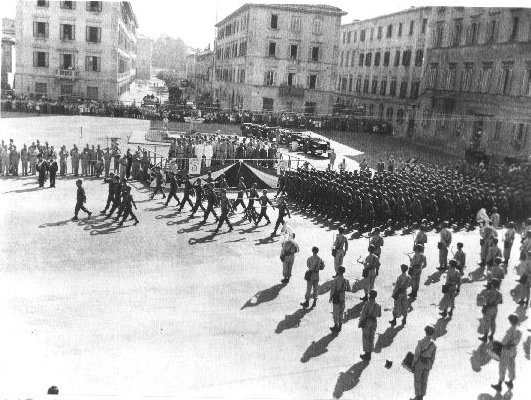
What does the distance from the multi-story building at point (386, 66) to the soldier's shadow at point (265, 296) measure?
35474 mm

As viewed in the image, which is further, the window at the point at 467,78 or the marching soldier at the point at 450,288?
the window at the point at 467,78

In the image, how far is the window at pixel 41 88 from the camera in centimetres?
4759

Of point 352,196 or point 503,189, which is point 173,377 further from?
point 503,189

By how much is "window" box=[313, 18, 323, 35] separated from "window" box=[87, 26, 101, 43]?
21796 mm

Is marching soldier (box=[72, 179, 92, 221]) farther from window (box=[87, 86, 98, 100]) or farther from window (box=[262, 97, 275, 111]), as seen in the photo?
window (box=[262, 97, 275, 111])

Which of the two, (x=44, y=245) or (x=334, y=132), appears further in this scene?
(x=334, y=132)

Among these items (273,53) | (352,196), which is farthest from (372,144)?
(352,196)

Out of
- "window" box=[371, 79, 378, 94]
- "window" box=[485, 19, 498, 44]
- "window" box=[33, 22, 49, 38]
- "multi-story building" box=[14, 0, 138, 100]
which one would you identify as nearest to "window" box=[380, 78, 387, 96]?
"window" box=[371, 79, 378, 94]

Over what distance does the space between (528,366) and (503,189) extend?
12.0 metres

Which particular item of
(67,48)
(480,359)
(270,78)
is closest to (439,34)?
(270,78)

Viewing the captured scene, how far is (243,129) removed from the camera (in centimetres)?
4272

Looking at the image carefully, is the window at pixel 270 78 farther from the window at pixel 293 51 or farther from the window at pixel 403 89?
the window at pixel 403 89

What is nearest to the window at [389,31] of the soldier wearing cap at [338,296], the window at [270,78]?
the window at [270,78]

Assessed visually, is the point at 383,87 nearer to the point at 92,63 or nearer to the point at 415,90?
the point at 415,90
